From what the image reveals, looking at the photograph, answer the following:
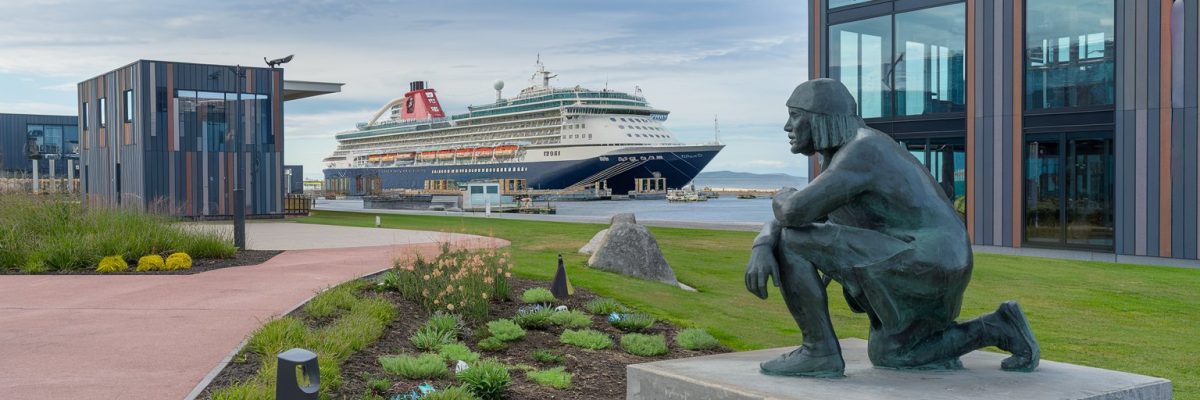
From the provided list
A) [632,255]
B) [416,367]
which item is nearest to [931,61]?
[632,255]

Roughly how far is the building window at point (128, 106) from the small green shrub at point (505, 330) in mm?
27847

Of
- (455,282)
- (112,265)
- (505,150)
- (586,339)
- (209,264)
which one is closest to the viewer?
(586,339)

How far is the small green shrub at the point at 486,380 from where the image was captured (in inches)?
229

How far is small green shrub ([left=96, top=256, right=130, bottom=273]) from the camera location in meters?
12.6

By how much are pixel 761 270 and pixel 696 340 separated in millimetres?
3591

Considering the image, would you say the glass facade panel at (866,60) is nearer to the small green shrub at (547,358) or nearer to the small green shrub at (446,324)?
the small green shrub at (446,324)

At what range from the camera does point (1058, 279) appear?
13.2m

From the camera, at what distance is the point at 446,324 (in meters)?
7.74

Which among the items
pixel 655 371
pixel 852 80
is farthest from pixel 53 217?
pixel 852 80

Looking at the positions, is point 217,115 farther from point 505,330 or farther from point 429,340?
point 429,340

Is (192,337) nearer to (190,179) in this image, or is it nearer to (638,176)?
(190,179)

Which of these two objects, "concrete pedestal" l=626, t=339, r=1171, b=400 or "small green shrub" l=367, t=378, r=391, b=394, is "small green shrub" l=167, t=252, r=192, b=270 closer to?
"small green shrub" l=367, t=378, r=391, b=394

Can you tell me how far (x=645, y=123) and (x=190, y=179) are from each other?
67.3 m

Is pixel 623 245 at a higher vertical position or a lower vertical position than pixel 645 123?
lower
